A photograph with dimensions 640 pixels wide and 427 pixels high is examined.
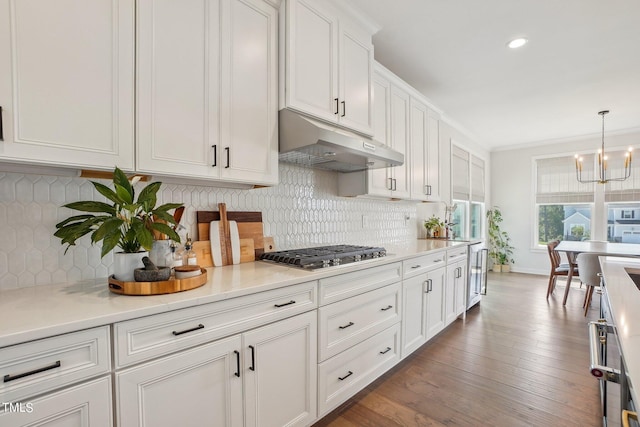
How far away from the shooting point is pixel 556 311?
3.94m

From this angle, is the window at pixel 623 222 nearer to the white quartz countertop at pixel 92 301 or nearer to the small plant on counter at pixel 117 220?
the white quartz countertop at pixel 92 301

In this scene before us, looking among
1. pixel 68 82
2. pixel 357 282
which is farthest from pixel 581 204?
pixel 68 82

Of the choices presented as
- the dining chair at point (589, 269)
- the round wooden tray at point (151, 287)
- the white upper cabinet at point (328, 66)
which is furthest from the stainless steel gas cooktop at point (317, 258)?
the dining chair at point (589, 269)

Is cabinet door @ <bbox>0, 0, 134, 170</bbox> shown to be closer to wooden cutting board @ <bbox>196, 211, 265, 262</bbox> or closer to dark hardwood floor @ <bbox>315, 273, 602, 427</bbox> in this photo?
wooden cutting board @ <bbox>196, 211, 265, 262</bbox>

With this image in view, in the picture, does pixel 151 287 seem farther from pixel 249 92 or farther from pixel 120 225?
pixel 249 92

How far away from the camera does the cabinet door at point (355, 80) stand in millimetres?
2225

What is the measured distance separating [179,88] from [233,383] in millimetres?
1382

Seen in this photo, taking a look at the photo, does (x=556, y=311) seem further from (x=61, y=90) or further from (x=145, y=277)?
(x=61, y=90)

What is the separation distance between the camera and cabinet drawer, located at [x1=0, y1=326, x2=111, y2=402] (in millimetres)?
820

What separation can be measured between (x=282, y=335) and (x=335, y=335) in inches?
17.7

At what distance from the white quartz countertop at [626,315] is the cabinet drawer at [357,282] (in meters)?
1.18

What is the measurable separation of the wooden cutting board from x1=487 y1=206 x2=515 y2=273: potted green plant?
20.1ft

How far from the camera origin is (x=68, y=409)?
2.98ft

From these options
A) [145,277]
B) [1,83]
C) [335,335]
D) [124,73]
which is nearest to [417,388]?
[335,335]
